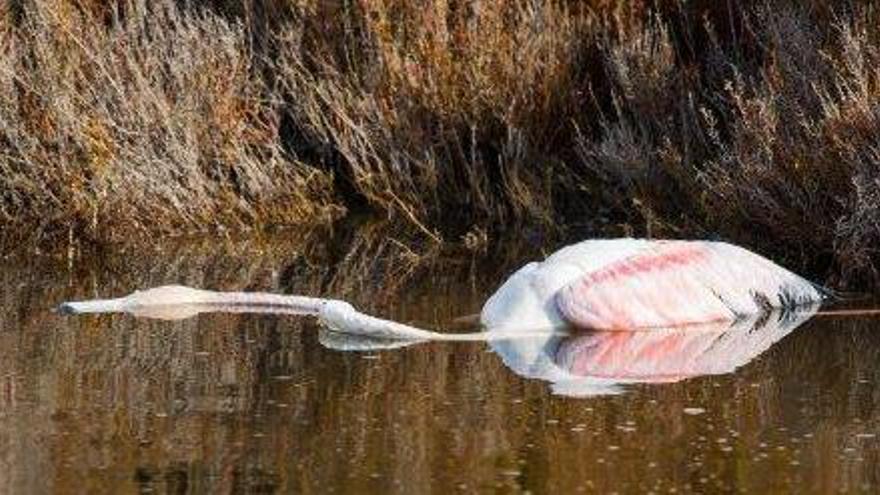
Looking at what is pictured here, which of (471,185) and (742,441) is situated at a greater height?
(471,185)

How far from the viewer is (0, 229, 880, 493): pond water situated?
635 cm

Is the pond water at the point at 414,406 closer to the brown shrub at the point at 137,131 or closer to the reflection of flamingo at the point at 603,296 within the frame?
the reflection of flamingo at the point at 603,296

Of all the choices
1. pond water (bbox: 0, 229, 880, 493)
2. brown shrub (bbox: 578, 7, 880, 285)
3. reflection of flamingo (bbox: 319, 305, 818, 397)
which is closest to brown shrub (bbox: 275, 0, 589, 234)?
brown shrub (bbox: 578, 7, 880, 285)

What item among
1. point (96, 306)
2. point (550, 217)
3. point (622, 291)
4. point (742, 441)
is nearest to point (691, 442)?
point (742, 441)

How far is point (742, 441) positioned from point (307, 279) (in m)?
3.21

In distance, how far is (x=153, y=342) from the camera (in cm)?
818

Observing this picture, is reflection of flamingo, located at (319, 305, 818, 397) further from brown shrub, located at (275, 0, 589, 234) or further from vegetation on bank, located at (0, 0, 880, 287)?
brown shrub, located at (275, 0, 589, 234)

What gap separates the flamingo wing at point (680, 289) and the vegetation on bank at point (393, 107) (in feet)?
3.73

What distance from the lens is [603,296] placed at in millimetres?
8398

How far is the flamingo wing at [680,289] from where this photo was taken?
27.5 feet

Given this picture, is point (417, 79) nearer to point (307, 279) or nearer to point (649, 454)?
point (307, 279)

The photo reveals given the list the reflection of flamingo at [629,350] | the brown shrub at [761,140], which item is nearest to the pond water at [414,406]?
the reflection of flamingo at [629,350]

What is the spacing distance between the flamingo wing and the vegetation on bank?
1.14 metres

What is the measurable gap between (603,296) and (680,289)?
1.05 feet
